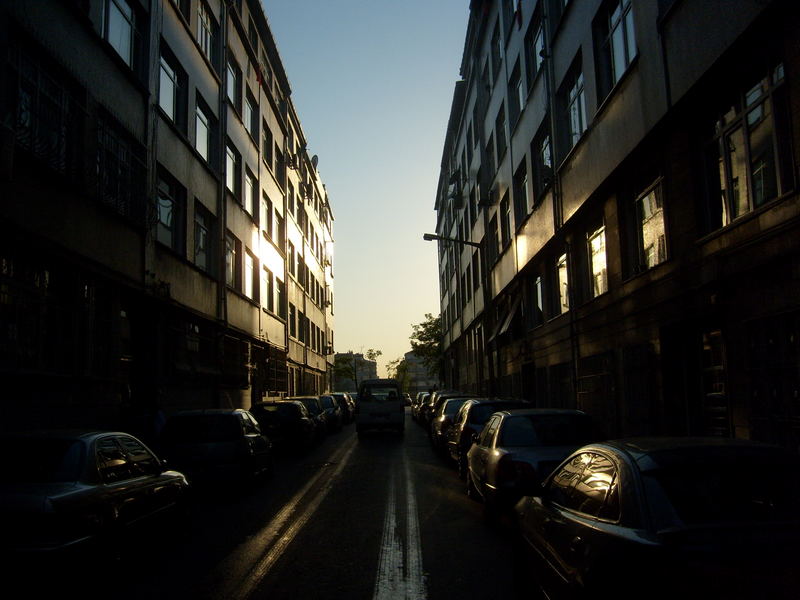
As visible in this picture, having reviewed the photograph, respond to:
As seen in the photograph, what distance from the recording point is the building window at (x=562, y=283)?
19344 mm

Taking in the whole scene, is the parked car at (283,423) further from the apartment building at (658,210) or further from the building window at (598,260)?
the building window at (598,260)

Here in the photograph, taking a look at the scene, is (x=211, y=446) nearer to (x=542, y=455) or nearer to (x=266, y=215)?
(x=542, y=455)

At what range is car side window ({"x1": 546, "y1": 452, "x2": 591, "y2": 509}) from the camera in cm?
471

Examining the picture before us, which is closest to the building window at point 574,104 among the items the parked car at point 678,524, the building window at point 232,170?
the building window at point 232,170

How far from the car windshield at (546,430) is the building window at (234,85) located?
21132 millimetres

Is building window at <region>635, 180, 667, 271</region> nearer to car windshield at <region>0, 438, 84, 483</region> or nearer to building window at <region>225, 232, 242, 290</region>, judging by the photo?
car windshield at <region>0, 438, 84, 483</region>

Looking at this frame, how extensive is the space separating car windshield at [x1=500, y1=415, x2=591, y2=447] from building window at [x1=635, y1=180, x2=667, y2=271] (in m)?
4.95

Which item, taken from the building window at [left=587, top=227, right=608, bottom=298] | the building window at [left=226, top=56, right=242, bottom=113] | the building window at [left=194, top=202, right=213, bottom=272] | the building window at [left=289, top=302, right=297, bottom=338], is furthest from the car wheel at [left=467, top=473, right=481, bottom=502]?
the building window at [left=289, top=302, right=297, bottom=338]

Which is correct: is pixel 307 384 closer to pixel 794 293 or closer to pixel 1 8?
pixel 1 8

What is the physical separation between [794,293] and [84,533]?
809cm

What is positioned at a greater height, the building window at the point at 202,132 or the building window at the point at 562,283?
the building window at the point at 202,132

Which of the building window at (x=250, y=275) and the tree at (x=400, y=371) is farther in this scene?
the tree at (x=400, y=371)

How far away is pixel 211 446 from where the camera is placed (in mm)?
11422

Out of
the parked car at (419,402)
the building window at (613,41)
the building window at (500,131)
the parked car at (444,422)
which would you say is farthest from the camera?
the parked car at (419,402)
